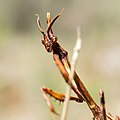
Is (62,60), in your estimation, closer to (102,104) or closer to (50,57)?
(102,104)

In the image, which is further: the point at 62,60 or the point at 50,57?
the point at 50,57

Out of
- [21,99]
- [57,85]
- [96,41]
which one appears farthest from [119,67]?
[96,41]

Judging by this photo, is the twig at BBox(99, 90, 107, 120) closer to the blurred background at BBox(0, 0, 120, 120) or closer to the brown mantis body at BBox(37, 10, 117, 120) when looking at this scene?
the brown mantis body at BBox(37, 10, 117, 120)

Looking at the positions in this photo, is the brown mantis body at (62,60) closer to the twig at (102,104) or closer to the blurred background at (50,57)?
the twig at (102,104)

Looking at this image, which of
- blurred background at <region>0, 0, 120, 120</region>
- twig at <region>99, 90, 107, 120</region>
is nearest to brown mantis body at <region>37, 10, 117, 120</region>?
twig at <region>99, 90, 107, 120</region>

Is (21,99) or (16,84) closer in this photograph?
(21,99)

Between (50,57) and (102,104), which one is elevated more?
(50,57)

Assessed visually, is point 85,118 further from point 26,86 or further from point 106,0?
point 106,0

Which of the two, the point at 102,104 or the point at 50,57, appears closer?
the point at 102,104

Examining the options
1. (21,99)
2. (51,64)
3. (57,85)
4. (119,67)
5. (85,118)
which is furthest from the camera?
(51,64)

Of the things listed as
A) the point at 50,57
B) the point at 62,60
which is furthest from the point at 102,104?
the point at 50,57
